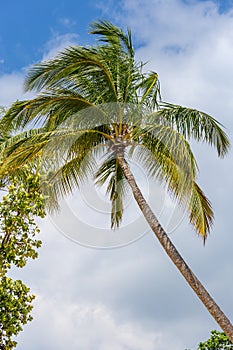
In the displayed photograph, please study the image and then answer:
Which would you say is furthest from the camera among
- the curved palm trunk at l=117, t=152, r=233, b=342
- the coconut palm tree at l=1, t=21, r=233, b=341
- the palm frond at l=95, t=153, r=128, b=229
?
the palm frond at l=95, t=153, r=128, b=229

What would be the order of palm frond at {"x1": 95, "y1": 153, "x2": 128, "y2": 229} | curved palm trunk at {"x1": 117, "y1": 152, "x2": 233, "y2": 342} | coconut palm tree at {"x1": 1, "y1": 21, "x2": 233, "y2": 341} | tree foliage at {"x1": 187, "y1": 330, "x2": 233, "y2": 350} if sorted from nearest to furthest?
curved palm trunk at {"x1": 117, "y1": 152, "x2": 233, "y2": 342} < coconut palm tree at {"x1": 1, "y1": 21, "x2": 233, "y2": 341} < palm frond at {"x1": 95, "y1": 153, "x2": 128, "y2": 229} < tree foliage at {"x1": 187, "y1": 330, "x2": 233, "y2": 350}

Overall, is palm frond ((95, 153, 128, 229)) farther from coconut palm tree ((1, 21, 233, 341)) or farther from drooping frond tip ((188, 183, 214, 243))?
drooping frond tip ((188, 183, 214, 243))

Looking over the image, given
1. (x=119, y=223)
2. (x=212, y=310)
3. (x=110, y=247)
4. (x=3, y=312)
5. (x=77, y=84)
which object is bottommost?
(x=212, y=310)

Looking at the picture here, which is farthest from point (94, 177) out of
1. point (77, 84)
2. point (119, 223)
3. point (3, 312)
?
point (3, 312)

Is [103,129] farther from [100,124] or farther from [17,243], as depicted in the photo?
[17,243]

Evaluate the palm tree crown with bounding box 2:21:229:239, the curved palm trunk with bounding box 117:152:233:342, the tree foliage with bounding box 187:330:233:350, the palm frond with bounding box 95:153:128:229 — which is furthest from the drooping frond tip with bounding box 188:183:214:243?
the tree foliage with bounding box 187:330:233:350

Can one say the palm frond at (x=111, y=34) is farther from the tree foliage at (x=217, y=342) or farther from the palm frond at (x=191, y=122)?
the tree foliage at (x=217, y=342)

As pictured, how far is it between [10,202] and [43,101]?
1742 millimetres

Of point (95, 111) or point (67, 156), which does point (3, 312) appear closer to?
point (67, 156)

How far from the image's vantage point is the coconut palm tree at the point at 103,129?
903 cm

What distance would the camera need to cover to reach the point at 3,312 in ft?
29.8

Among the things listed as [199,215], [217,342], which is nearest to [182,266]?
[199,215]

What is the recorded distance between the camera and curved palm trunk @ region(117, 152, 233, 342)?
8.24 meters

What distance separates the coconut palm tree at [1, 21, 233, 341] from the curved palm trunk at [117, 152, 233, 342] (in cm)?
2
